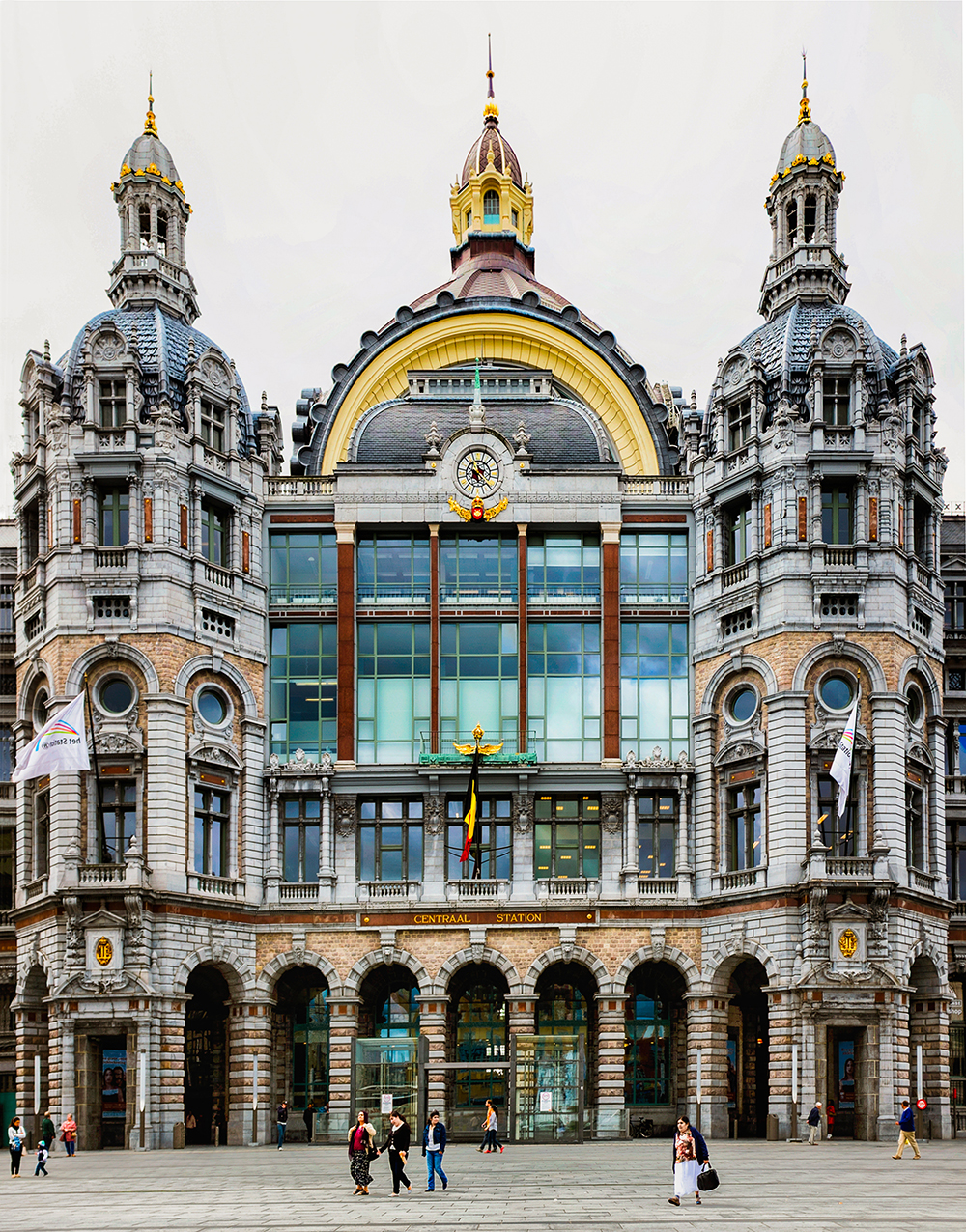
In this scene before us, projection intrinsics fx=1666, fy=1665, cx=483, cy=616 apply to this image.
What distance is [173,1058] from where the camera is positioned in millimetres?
68688

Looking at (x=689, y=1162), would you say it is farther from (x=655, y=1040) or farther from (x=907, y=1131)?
(x=655, y=1040)

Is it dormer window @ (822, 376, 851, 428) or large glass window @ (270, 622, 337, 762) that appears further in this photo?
large glass window @ (270, 622, 337, 762)

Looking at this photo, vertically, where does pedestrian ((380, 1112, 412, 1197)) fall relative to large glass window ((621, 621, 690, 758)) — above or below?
below

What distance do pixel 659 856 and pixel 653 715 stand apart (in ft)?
21.4

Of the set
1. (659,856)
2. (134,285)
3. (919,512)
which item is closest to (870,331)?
(919,512)

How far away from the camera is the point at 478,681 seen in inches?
3063

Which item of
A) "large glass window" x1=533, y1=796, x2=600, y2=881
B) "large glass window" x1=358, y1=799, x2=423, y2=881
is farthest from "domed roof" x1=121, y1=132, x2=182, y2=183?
"large glass window" x1=533, y1=796, x2=600, y2=881

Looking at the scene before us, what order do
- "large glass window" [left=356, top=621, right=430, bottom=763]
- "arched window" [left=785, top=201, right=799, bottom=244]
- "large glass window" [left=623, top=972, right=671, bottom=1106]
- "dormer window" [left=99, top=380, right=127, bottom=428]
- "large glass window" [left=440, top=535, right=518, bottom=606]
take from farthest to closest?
"arched window" [left=785, top=201, right=799, bottom=244], "large glass window" [left=440, top=535, right=518, bottom=606], "large glass window" [left=356, top=621, right=430, bottom=763], "large glass window" [left=623, top=972, right=671, bottom=1106], "dormer window" [left=99, top=380, right=127, bottom=428]

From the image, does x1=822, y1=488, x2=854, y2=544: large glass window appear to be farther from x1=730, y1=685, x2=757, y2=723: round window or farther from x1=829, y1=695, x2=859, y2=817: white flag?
x1=829, y1=695, x2=859, y2=817: white flag

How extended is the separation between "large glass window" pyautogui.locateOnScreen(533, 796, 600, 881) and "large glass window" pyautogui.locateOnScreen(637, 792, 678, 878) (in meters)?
1.99

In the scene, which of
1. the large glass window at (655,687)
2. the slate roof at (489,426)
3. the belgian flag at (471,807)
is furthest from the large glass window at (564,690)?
the slate roof at (489,426)

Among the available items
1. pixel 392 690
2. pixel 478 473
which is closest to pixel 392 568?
pixel 392 690

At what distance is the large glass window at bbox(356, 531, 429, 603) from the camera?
7862 centimetres

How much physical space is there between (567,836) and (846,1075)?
52.6ft
